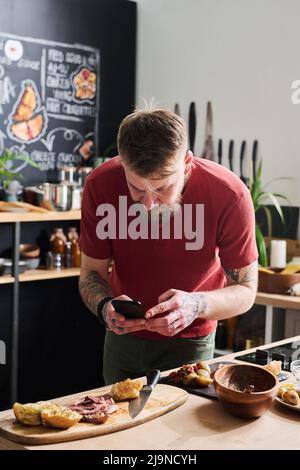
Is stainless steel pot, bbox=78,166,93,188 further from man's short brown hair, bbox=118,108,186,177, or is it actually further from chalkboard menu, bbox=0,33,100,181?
man's short brown hair, bbox=118,108,186,177

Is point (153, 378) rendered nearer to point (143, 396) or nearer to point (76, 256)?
point (143, 396)

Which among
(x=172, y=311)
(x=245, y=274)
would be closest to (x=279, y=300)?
(x=245, y=274)

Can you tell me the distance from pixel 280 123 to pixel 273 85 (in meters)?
0.24

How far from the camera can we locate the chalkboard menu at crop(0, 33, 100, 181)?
4141 millimetres

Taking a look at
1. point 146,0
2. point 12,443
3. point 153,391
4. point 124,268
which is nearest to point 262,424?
point 153,391

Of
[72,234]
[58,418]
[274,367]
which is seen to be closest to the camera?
[58,418]

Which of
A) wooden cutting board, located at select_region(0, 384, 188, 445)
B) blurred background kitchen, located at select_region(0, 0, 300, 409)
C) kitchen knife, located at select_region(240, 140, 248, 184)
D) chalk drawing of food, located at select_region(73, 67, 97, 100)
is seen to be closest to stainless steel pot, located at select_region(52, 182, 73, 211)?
blurred background kitchen, located at select_region(0, 0, 300, 409)

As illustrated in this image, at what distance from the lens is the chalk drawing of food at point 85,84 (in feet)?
14.9

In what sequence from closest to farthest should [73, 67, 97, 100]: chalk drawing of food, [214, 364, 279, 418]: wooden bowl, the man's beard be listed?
[214, 364, 279, 418]: wooden bowl < the man's beard < [73, 67, 97, 100]: chalk drawing of food

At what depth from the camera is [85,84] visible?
4.59m

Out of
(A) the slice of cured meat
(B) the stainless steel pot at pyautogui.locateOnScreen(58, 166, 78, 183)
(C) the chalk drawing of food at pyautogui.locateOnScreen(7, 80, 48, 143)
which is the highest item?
(C) the chalk drawing of food at pyautogui.locateOnScreen(7, 80, 48, 143)

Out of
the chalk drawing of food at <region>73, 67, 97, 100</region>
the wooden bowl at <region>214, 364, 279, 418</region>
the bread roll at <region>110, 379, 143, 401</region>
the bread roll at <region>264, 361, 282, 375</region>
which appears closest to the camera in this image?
the wooden bowl at <region>214, 364, 279, 418</region>

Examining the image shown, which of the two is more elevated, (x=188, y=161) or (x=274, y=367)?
(x=188, y=161)

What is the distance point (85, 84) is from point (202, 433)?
10.9 feet
